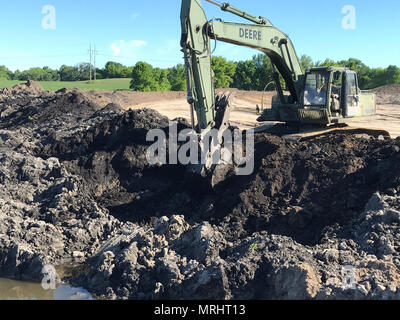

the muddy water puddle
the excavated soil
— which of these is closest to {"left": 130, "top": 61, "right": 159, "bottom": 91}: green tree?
the excavated soil

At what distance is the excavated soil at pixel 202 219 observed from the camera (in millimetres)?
6340

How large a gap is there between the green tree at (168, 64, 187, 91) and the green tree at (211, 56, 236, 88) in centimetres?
406

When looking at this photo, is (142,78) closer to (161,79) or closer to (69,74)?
(161,79)

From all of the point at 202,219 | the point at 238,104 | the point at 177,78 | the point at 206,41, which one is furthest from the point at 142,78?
the point at 202,219

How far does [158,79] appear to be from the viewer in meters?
53.9

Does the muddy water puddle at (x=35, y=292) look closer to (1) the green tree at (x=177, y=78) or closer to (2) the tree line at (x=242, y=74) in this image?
(2) the tree line at (x=242, y=74)

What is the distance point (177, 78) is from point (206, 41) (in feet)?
161

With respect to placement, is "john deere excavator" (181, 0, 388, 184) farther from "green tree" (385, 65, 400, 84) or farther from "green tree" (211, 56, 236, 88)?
"green tree" (385, 65, 400, 84)

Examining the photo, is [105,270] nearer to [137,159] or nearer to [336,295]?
[336,295]

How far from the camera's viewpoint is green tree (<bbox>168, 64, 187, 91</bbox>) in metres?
55.1

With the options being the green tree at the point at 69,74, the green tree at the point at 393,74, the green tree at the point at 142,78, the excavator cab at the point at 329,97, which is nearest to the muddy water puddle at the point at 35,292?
the excavator cab at the point at 329,97

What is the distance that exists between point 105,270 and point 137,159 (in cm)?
479
